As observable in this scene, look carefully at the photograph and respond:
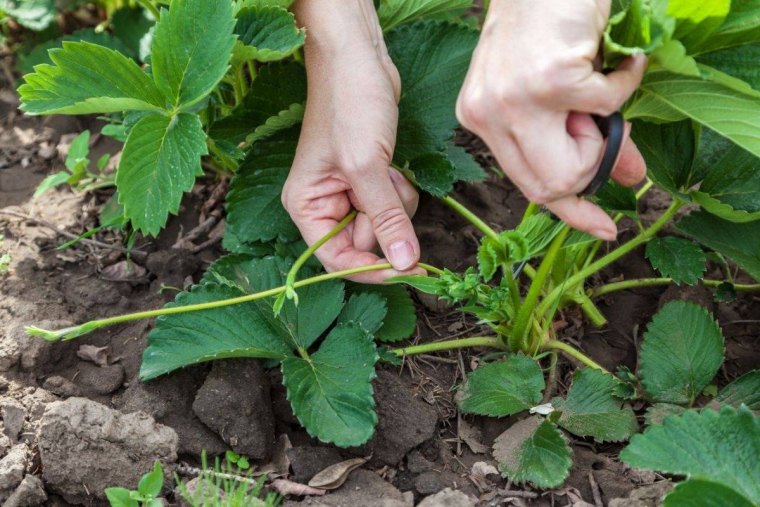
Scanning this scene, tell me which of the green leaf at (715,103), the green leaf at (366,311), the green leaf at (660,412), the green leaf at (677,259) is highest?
the green leaf at (715,103)

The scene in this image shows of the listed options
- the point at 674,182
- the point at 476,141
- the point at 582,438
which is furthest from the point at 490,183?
the point at 582,438

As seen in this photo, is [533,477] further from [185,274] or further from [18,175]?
[18,175]

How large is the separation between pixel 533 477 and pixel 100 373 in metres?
0.89

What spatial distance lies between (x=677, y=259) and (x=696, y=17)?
1.99ft

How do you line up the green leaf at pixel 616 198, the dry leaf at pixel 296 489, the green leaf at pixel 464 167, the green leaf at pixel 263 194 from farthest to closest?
the green leaf at pixel 464 167
the green leaf at pixel 263 194
the green leaf at pixel 616 198
the dry leaf at pixel 296 489

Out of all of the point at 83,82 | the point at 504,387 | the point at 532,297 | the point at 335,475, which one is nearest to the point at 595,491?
the point at 504,387

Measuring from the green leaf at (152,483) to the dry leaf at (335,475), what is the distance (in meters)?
0.27

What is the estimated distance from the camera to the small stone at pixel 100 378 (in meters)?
1.64

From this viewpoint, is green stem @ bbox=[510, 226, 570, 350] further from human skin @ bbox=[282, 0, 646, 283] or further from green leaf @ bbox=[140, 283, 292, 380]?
green leaf @ bbox=[140, 283, 292, 380]

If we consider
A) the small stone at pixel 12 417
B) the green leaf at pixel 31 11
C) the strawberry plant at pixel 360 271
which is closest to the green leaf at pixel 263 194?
the strawberry plant at pixel 360 271

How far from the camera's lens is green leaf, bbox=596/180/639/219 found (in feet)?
5.20

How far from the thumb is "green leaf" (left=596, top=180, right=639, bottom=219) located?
38 cm

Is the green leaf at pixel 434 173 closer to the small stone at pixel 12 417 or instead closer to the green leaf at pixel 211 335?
the green leaf at pixel 211 335

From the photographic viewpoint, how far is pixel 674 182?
5.31 ft
